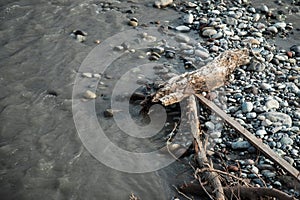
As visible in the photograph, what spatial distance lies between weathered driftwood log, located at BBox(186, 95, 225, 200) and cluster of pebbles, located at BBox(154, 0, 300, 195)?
0.74ft

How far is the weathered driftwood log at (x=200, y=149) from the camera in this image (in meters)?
3.38

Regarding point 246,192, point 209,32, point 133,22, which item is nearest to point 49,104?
point 133,22

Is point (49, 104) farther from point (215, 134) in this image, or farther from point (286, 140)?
point (286, 140)

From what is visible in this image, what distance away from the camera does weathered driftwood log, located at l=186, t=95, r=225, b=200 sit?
3381mm

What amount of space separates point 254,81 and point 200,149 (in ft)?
5.02

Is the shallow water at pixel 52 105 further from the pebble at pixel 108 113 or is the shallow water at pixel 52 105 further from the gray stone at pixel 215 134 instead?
the gray stone at pixel 215 134

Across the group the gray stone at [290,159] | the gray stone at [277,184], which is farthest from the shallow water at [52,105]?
the gray stone at [290,159]

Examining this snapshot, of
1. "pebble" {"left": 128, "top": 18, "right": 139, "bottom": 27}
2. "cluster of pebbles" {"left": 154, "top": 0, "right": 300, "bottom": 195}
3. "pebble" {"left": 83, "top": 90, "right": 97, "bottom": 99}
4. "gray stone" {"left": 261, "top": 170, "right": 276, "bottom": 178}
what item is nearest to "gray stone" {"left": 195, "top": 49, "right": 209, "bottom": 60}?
"cluster of pebbles" {"left": 154, "top": 0, "right": 300, "bottom": 195}

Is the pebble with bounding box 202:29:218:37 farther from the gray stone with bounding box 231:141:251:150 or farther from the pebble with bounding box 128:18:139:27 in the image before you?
the gray stone with bounding box 231:141:251:150

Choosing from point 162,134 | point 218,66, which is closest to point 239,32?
point 218,66

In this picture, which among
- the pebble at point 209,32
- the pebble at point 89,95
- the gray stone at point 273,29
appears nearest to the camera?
the pebble at point 89,95

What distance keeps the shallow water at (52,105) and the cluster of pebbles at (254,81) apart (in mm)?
374

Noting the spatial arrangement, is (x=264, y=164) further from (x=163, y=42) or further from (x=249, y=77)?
(x=163, y=42)

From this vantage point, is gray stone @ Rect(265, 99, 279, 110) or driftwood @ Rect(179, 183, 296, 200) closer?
driftwood @ Rect(179, 183, 296, 200)
